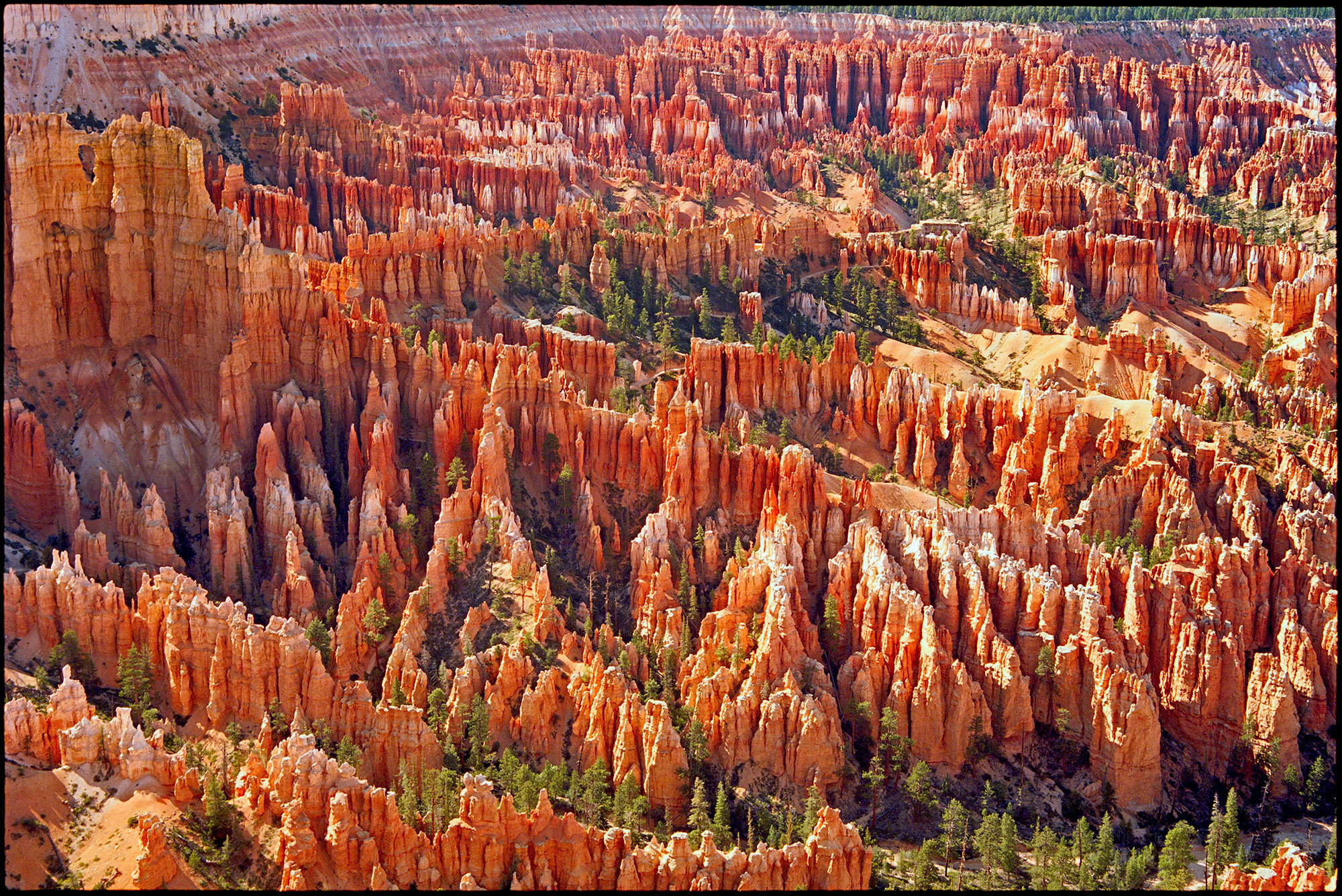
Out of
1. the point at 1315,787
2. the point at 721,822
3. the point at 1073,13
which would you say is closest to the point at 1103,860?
the point at 721,822

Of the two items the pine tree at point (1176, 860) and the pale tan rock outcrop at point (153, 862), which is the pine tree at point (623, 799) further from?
the pine tree at point (1176, 860)

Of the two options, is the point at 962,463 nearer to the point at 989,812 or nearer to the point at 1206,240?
the point at 989,812

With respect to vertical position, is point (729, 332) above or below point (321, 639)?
above

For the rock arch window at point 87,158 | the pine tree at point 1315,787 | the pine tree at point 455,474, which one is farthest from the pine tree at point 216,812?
the pine tree at point 1315,787

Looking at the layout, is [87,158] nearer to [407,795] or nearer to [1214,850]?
[407,795]

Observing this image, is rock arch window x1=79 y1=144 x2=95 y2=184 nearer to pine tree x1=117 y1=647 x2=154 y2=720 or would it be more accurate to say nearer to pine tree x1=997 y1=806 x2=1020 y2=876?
pine tree x1=117 y1=647 x2=154 y2=720

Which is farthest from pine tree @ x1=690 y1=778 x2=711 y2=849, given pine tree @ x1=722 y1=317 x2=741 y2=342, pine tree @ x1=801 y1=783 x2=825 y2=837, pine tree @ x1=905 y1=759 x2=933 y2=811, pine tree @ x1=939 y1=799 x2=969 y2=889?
pine tree @ x1=722 y1=317 x2=741 y2=342
